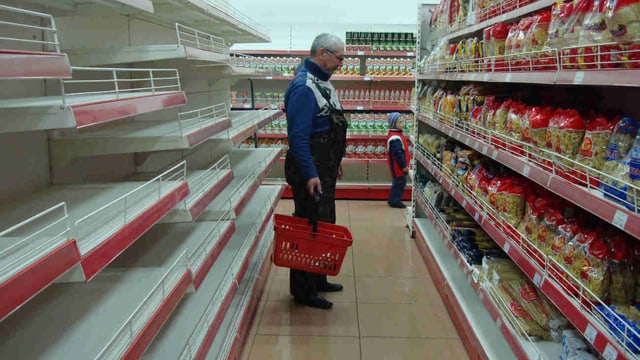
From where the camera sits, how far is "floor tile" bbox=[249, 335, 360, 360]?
2824mm

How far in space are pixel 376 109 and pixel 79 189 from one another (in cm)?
534

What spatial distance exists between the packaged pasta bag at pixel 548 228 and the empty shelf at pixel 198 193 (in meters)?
1.43

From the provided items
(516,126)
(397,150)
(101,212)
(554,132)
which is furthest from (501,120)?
(397,150)

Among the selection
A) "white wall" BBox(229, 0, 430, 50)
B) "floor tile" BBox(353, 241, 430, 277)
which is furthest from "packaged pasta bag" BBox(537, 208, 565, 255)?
"white wall" BBox(229, 0, 430, 50)

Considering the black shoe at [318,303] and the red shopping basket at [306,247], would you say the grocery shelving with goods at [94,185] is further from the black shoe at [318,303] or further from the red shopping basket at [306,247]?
the black shoe at [318,303]

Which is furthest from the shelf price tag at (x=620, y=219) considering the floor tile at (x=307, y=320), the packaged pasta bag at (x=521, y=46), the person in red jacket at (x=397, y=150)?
the person in red jacket at (x=397, y=150)

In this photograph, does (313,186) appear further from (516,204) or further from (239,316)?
(516,204)

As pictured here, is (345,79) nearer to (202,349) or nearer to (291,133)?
(291,133)

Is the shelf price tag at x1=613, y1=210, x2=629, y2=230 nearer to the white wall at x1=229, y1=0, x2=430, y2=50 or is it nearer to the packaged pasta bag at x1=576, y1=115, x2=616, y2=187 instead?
the packaged pasta bag at x1=576, y1=115, x2=616, y2=187

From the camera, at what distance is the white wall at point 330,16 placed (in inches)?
285

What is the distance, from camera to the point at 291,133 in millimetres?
3006

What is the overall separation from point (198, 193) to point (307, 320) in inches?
55.2

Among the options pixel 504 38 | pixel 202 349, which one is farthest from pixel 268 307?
pixel 504 38

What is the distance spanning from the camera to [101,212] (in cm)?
154
